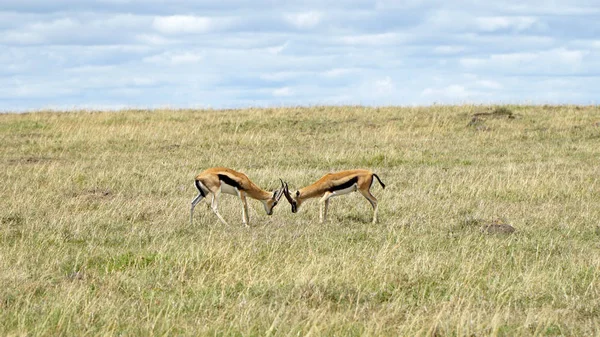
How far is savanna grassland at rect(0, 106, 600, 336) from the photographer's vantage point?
6.34 meters

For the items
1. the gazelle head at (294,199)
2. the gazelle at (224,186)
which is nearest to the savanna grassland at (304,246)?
the gazelle head at (294,199)

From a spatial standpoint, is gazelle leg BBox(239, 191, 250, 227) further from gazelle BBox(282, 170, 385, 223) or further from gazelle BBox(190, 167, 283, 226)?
gazelle BBox(282, 170, 385, 223)

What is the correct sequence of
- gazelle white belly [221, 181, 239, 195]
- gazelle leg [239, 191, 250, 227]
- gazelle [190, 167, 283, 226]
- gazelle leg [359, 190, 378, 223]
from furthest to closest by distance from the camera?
gazelle white belly [221, 181, 239, 195], gazelle [190, 167, 283, 226], gazelle leg [359, 190, 378, 223], gazelle leg [239, 191, 250, 227]

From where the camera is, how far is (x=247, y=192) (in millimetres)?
11773

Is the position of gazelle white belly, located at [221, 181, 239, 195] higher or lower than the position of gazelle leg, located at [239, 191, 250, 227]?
higher

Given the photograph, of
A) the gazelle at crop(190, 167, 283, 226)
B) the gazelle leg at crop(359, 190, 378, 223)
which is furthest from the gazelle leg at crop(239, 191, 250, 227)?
the gazelle leg at crop(359, 190, 378, 223)

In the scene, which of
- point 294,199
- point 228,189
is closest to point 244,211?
point 228,189

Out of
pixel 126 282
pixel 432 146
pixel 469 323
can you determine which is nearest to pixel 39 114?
pixel 432 146

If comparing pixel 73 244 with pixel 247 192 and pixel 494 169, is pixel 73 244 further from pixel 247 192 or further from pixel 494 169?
pixel 494 169

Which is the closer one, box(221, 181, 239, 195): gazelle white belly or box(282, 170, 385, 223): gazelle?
box(221, 181, 239, 195): gazelle white belly

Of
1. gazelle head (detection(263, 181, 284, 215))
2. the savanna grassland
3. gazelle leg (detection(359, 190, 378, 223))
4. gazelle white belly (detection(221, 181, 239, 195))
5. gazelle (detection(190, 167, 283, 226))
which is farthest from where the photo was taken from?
gazelle head (detection(263, 181, 284, 215))

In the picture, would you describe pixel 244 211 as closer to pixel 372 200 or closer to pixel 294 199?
pixel 294 199

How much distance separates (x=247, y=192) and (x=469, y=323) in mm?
6082

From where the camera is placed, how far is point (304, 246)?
30.6 ft
